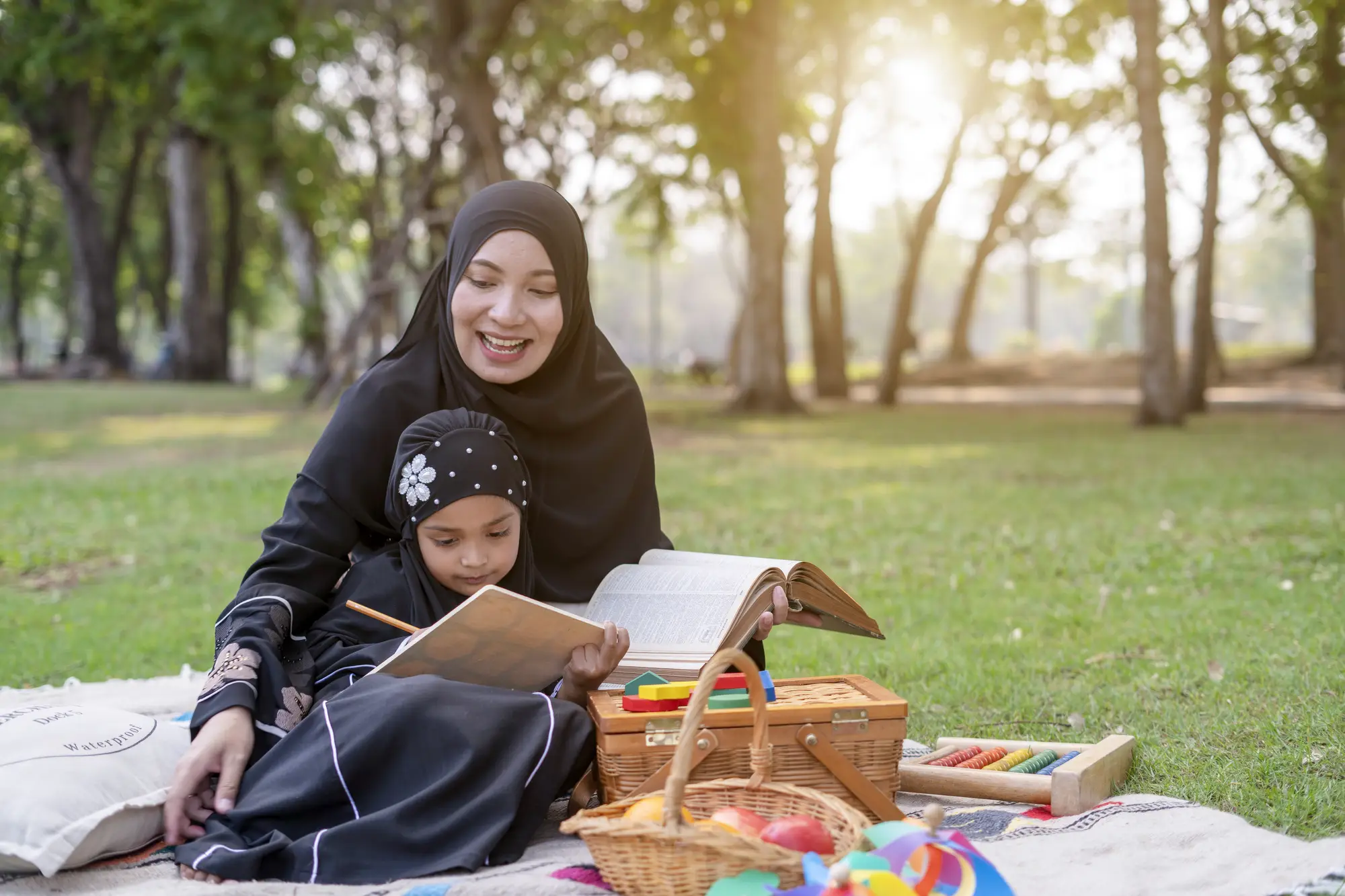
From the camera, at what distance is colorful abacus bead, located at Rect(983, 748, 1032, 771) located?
125 inches

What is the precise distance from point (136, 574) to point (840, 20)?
526 inches

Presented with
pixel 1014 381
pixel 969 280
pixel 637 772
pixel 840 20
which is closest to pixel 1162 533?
pixel 637 772

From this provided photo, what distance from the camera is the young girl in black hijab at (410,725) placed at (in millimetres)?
2551

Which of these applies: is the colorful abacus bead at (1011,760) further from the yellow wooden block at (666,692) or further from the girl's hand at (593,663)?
the girl's hand at (593,663)

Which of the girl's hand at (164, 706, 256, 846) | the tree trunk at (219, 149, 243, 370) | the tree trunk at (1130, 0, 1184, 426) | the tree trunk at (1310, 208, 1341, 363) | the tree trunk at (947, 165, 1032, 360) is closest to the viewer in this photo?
the girl's hand at (164, 706, 256, 846)

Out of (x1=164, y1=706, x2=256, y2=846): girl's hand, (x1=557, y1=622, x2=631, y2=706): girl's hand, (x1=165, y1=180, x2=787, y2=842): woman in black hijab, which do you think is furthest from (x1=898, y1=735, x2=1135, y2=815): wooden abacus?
(x1=164, y1=706, x2=256, y2=846): girl's hand

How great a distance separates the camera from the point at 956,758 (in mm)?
3281

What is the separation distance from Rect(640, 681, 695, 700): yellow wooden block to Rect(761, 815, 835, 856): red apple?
1.54ft

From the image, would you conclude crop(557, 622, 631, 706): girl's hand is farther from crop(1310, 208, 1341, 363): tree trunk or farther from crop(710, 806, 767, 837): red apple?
crop(1310, 208, 1341, 363): tree trunk

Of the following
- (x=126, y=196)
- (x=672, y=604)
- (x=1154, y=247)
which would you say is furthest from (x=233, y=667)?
(x=126, y=196)

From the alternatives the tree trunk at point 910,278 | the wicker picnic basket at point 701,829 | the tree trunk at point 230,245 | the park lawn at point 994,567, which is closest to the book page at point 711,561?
the wicker picnic basket at point 701,829

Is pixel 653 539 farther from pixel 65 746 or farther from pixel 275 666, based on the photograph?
pixel 65 746

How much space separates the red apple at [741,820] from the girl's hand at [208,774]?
40.8 inches

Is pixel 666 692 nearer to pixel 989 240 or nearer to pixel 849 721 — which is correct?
pixel 849 721
